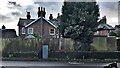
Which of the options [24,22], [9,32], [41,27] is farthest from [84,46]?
[24,22]

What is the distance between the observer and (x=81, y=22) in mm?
35344

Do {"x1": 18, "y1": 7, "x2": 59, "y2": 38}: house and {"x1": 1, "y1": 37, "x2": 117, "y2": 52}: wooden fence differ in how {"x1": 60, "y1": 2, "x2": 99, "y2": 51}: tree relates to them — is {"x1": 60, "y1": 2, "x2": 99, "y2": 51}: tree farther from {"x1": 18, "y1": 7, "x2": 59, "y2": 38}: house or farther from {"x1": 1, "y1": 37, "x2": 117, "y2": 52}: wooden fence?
{"x1": 18, "y1": 7, "x2": 59, "y2": 38}: house

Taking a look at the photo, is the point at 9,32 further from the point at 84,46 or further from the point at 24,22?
the point at 84,46

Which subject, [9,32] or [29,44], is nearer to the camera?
[29,44]

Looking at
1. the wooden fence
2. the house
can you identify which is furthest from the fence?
the house

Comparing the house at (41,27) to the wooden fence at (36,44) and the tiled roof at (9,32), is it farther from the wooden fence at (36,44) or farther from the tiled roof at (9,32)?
the wooden fence at (36,44)

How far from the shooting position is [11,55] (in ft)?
114

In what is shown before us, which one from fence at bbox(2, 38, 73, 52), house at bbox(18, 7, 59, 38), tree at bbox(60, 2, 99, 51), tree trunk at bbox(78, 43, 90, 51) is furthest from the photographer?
house at bbox(18, 7, 59, 38)

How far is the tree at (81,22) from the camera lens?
1395 inches

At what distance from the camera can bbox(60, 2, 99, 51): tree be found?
35438 mm

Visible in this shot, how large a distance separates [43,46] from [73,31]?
4.46 meters

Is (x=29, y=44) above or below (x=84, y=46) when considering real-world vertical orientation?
above

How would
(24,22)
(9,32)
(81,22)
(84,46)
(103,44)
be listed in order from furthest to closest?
(24,22), (9,32), (103,44), (84,46), (81,22)

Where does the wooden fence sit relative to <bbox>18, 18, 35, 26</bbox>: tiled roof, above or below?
below
